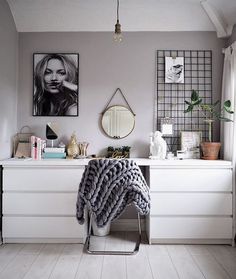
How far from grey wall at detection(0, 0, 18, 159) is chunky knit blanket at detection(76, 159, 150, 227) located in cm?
110

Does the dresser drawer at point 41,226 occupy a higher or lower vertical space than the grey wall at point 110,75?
lower

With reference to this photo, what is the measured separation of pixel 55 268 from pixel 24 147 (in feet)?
4.72

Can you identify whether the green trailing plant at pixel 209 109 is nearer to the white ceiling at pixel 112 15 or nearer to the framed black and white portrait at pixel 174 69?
the framed black and white portrait at pixel 174 69

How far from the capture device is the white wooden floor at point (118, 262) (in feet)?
7.25

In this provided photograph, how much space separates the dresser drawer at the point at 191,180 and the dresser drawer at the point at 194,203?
0.06 m

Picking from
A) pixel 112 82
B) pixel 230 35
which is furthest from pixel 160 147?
pixel 230 35

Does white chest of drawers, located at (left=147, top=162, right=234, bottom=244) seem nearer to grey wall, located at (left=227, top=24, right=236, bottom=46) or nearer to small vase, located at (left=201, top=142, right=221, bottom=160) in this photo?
small vase, located at (left=201, top=142, right=221, bottom=160)

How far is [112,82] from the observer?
3344 mm

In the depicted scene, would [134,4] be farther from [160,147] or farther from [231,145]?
[231,145]

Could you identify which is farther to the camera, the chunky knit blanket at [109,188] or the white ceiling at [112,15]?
the white ceiling at [112,15]

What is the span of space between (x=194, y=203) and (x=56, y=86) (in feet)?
A: 6.52

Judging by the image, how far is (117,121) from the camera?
333cm

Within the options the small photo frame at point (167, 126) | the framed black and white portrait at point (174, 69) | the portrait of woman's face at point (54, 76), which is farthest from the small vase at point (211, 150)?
the portrait of woman's face at point (54, 76)

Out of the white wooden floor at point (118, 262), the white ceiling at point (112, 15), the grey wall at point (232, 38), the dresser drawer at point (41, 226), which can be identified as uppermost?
the white ceiling at point (112, 15)
